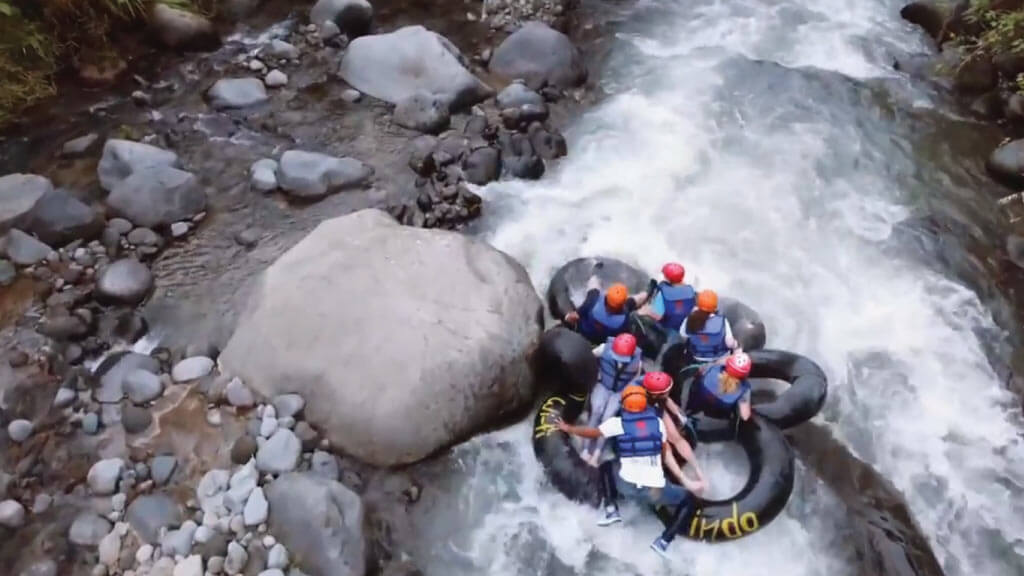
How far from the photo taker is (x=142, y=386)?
21.6 ft

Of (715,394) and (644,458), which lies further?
(715,394)

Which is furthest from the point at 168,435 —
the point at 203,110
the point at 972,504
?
the point at 972,504

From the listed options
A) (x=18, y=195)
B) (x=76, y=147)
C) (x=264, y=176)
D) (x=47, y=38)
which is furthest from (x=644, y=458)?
(x=47, y=38)

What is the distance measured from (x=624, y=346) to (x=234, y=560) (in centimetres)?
299

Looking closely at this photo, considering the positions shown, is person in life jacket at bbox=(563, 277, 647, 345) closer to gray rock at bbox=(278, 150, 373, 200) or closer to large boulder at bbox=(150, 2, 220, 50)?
gray rock at bbox=(278, 150, 373, 200)

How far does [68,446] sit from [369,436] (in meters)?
2.13

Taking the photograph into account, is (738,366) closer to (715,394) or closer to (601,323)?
(715,394)

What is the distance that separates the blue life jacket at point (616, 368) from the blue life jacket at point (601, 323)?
0.41 meters

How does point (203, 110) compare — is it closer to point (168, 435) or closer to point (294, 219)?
point (294, 219)

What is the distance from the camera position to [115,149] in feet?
26.9

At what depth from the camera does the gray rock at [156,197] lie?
7855mm

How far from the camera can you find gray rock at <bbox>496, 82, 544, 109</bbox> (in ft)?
31.4

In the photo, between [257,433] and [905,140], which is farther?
[905,140]

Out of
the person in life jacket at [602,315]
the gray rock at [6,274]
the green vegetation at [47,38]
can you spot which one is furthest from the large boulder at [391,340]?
the green vegetation at [47,38]
